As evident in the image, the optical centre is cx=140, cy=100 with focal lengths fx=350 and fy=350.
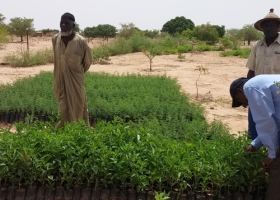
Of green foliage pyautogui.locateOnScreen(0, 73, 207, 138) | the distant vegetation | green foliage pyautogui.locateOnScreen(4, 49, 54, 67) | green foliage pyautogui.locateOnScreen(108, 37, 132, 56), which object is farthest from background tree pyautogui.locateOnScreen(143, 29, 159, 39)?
green foliage pyautogui.locateOnScreen(0, 73, 207, 138)

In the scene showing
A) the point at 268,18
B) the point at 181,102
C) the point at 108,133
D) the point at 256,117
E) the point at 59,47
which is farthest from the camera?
the point at 181,102

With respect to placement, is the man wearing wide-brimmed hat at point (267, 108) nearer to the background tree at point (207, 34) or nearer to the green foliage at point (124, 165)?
the green foliage at point (124, 165)

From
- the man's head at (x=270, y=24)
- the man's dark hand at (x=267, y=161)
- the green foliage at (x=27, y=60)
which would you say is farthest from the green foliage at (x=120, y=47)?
the man's dark hand at (x=267, y=161)

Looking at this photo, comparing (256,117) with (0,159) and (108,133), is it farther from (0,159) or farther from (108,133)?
(0,159)

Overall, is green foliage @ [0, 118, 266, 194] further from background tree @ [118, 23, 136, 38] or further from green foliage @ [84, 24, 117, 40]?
green foliage @ [84, 24, 117, 40]

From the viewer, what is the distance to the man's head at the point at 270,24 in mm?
4641

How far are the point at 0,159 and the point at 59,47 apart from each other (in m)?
2.43

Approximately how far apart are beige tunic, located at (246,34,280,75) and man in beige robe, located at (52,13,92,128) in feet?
8.56

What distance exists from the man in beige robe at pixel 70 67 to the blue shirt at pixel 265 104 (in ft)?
10.3

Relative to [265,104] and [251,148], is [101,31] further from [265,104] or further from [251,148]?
[265,104]

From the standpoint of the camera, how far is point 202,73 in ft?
57.6

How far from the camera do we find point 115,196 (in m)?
3.67

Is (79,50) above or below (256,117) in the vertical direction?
above

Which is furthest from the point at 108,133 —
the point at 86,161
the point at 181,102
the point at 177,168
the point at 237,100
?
the point at 181,102
